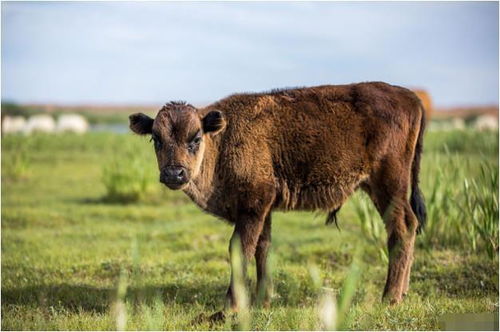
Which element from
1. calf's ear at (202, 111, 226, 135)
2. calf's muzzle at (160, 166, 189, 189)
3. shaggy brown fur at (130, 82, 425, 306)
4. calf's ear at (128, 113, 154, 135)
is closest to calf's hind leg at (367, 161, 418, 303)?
shaggy brown fur at (130, 82, 425, 306)

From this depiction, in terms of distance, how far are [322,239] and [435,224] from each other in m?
1.98

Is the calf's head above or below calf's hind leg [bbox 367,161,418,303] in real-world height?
above

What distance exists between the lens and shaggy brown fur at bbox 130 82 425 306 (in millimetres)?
7168

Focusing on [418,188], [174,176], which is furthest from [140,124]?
[418,188]

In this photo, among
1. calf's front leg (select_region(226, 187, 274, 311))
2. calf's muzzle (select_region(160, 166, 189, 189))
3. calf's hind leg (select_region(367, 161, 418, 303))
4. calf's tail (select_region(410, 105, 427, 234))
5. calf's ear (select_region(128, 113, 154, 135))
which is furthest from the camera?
calf's tail (select_region(410, 105, 427, 234))

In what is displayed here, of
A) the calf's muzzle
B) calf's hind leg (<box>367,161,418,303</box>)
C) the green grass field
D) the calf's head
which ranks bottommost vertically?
the green grass field

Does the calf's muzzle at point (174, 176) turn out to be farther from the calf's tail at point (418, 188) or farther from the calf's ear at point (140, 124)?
the calf's tail at point (418, 188)

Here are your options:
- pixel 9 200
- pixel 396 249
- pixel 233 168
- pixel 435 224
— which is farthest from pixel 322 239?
pixel 9 200

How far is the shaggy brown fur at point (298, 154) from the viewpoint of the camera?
23.5ft

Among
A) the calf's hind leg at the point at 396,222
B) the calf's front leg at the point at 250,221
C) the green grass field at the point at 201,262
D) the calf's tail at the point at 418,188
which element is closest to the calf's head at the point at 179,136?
the calf's front leg at the point at 250,221

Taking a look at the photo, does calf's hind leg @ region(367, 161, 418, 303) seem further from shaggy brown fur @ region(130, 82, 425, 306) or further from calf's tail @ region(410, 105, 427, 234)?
calf's tail @ region(410, 105, 427, 234)

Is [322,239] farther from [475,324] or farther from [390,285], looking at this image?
[475,324]

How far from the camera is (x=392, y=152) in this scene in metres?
7.65

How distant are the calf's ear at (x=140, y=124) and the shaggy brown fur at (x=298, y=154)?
11 mm
